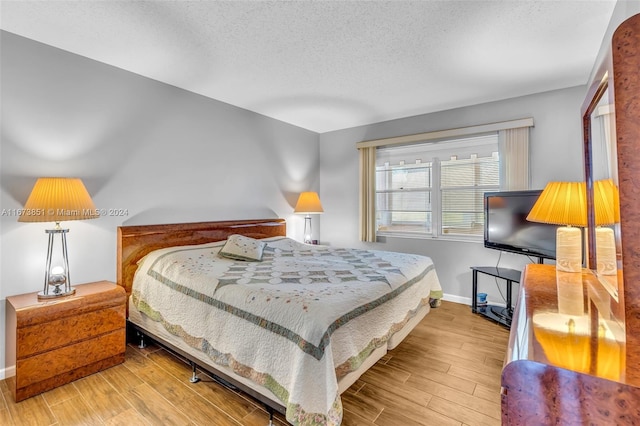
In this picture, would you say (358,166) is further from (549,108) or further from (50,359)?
(50,359)

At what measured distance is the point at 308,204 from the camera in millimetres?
4387

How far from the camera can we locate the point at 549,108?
3266 mm

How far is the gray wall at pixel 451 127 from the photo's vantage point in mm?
3199

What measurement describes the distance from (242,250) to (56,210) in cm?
141

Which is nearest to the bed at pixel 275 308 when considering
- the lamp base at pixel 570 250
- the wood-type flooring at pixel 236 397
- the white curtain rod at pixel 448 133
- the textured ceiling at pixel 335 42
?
the wood-type flooring at pixel 236 397

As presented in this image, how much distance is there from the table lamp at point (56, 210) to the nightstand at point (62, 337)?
125 mm

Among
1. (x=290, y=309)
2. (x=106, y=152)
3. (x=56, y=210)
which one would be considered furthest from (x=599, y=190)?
(x=106, y=152)

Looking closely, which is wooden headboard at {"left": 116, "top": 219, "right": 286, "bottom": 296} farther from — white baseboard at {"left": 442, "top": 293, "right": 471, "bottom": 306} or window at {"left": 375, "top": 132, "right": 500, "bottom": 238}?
white baseboard at {"left": 442, "top": 293, "right": 471, "bottom": 306}

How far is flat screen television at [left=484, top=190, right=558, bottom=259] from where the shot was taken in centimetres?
286

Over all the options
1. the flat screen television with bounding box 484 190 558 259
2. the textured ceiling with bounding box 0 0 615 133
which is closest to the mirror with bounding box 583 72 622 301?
the textured ceiling with bounding box 0 0 615 133

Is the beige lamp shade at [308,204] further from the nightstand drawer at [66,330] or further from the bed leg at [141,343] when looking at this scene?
the nightstand drawer at [66,330]

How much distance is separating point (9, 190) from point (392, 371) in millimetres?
3187

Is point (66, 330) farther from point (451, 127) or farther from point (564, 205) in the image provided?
point (451, 127)

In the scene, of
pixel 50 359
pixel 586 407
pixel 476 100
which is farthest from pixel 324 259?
pixel 476 100
